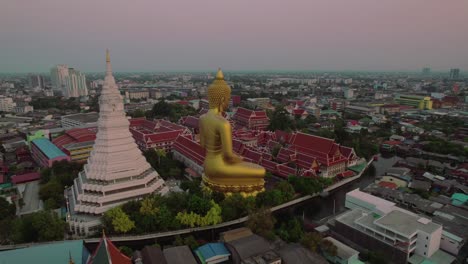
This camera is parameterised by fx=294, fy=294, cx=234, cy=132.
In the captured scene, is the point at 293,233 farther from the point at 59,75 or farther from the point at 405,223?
the point at 59,75

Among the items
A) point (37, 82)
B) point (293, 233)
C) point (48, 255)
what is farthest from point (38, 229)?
point (37, 82)

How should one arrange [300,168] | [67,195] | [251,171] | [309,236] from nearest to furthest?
[309,236]
[251,171]
[67,195]
[300,168]

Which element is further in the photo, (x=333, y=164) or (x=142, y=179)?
(x=333, y=164)

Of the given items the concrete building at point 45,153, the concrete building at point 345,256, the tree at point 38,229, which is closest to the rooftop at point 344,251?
the concrete building at point 345,256

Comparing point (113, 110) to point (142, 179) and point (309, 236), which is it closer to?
point (142, 179)

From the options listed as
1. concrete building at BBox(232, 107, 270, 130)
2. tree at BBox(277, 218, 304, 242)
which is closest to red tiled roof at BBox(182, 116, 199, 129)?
concrete building at BBox(232, 107, 270, 130)

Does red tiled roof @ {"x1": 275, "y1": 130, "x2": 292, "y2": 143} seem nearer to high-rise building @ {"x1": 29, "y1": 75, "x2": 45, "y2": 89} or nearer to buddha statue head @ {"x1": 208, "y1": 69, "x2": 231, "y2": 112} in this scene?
buddha statue head @ {"x1": 208, "y1": 69, "x2": 231, "y2": 112}

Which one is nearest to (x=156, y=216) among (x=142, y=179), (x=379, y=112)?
(x=142, y=179)
